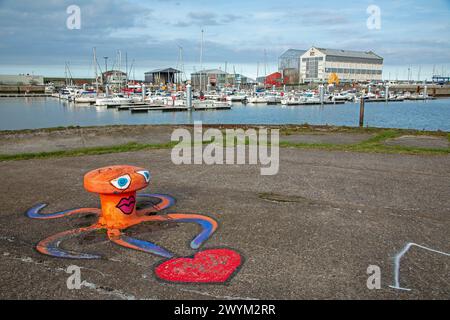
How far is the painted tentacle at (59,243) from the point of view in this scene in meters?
4.48

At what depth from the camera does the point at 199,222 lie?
562 centimetres

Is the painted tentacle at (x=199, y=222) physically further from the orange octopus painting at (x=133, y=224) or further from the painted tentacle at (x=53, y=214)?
the painted tentacle at (x=53, y=214)

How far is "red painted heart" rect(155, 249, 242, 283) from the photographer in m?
3.95

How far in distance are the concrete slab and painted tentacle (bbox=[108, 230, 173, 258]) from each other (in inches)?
445

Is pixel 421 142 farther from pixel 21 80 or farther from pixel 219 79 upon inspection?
pixel 21 80

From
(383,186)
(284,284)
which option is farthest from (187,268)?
(383,186)

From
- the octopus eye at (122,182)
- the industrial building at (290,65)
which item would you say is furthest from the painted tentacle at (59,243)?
the industrial building at (290,65)

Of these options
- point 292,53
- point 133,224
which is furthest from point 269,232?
point 292,53

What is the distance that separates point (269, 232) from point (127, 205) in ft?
6.81

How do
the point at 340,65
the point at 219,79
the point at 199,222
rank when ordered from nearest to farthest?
1. the point at 199,222
2. the point at 219,79
3. the point at 340,65

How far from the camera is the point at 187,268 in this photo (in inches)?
164

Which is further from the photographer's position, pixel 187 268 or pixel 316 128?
pixel 316 128

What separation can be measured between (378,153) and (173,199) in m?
7.51
